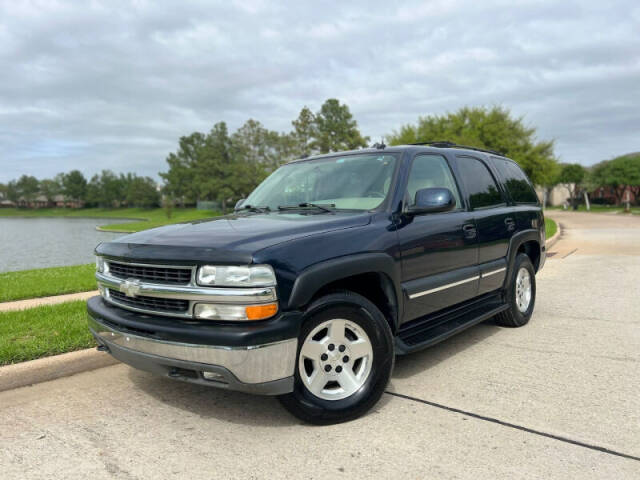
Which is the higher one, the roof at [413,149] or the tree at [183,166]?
the tree at [183,166]

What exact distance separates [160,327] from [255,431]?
91 cm

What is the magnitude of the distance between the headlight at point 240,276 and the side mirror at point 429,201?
142 cm

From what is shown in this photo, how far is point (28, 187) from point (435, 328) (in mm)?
168439

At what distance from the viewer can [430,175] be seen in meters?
4.47

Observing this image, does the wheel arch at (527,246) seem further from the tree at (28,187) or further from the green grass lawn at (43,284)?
the tree at (28,187)

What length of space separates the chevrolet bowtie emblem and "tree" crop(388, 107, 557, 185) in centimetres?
3456

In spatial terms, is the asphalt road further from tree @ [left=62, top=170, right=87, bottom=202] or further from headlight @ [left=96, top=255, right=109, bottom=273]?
tree @ [left=62, top=170, right=87, bottom=202]

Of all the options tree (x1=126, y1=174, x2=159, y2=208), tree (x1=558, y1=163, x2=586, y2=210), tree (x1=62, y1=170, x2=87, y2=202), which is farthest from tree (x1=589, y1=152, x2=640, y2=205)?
tree (x1=62, y1=170, x2=87, y2=202)

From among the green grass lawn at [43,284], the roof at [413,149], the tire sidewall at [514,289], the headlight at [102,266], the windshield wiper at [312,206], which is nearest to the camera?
the headlight at [102,266]

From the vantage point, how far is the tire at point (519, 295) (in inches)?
215

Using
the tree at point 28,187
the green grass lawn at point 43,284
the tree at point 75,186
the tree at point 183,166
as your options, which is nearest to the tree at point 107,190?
the tree at point 75,186

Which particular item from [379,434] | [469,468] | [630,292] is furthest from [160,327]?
[630,292]

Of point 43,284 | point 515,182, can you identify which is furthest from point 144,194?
point 515,182

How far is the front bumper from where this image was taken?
2.85 m
